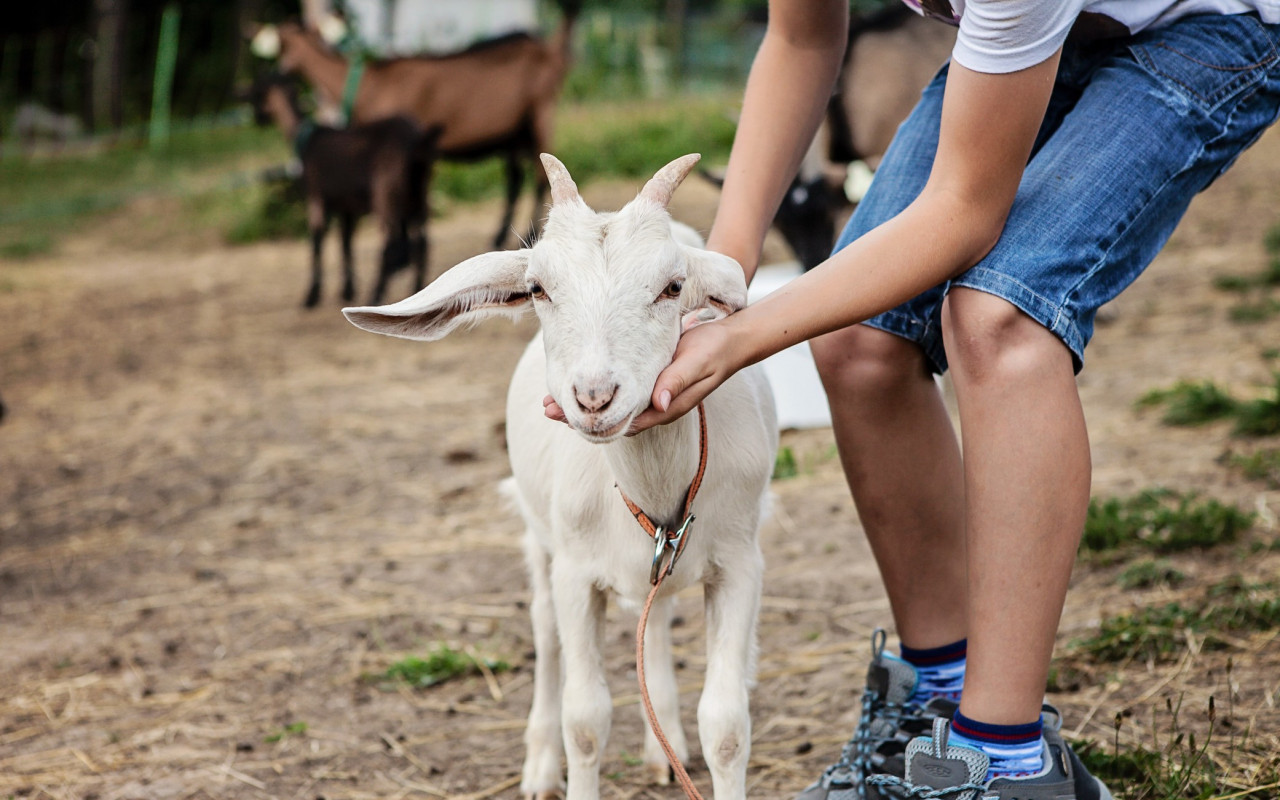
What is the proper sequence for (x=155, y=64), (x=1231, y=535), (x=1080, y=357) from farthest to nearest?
1. (x=155, y=64)
2. (x=1231, y=535)
3. (x=1080, y=357)

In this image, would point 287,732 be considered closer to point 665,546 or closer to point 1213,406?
point 665,546

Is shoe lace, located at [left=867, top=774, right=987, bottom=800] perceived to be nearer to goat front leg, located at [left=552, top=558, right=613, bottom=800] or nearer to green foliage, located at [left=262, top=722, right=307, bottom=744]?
goat front leg, located at [left=552, top=558, right=613, bottom=800]

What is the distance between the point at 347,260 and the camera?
7527 millimetres

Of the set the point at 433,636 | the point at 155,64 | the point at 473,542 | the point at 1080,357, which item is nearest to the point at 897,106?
the point at 473,542

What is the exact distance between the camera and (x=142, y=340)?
6.75 m

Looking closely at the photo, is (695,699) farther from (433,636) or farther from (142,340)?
(142,340)

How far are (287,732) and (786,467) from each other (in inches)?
78.8

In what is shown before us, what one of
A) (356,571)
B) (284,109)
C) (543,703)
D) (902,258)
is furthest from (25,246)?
(902,258)

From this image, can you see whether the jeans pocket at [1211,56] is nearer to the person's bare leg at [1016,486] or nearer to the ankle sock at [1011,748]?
the person's bare leg at [1016,486]

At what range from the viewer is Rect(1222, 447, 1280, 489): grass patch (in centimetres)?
336

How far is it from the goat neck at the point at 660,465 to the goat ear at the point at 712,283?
210 millimetres

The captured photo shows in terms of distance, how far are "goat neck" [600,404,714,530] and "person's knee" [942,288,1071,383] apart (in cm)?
48

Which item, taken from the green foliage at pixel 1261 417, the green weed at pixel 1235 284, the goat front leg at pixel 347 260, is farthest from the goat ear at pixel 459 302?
the goat front leg at pixel 347 260

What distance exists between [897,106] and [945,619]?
17.0 ft
